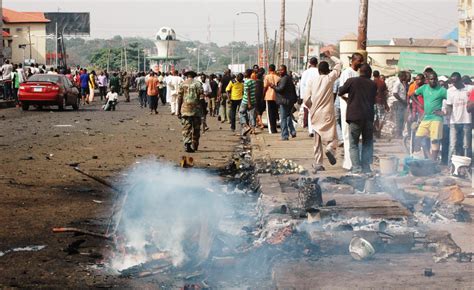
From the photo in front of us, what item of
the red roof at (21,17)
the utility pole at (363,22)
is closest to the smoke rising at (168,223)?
the utility pole at (363,22)

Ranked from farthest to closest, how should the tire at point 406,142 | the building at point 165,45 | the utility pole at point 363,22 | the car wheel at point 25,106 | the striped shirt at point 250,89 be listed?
the building at point 165,45, the car wheel at point 25,106, the striped shirt at point 250,89, the utility pole at point 363,22, the tire at point 406,142

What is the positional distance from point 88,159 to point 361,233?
31.3ft

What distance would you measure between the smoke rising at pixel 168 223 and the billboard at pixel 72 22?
451ft

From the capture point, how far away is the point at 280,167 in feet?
49.5

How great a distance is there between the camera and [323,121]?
14.9 metres

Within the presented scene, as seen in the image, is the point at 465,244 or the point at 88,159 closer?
the point at 465,244

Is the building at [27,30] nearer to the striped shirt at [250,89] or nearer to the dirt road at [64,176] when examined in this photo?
the dirt road at [64,176]

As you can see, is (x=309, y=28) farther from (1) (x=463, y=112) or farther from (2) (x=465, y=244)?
(2) (x=465, y=244)

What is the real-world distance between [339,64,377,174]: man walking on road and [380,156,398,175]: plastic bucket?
25cm

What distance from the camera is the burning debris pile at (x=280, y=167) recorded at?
14.7 meters

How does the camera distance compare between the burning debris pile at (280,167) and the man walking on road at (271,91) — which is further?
the man walking on road at (271,91)

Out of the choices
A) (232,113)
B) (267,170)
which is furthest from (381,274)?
(232,113)

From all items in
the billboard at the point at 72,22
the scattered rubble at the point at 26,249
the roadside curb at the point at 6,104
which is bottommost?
the roadside curb at the point at 6,104

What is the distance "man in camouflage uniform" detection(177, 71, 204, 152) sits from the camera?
18703 millimetres
